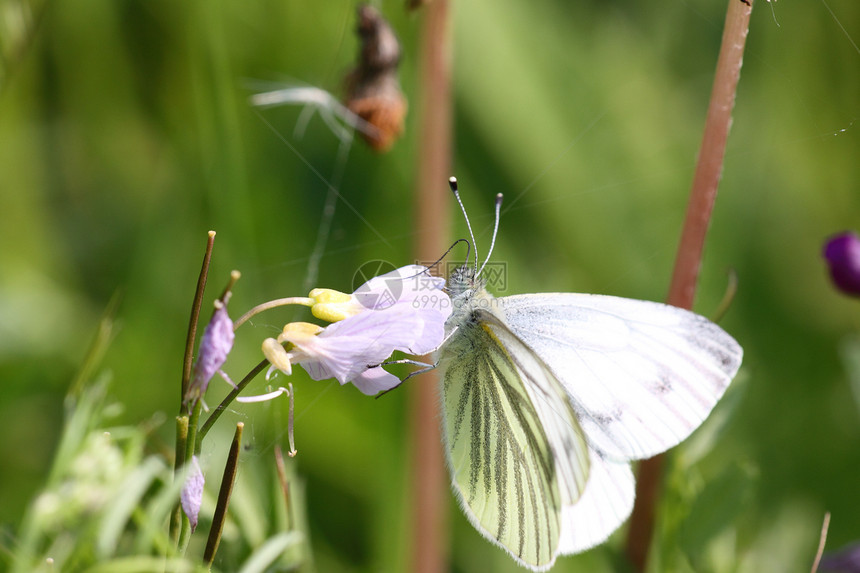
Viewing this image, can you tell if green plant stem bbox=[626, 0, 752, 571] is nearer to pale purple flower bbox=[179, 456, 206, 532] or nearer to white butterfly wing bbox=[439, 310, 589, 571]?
white butterfly wing bbox=[439, 310, 589, 571]

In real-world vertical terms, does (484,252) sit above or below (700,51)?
below

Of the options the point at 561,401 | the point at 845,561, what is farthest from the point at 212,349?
the point at 845,561

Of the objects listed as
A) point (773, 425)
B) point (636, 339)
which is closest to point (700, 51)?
point (773, 425)

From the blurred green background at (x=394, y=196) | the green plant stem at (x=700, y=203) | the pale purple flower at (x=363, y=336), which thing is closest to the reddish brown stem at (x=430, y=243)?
the blurred green background at (x=394, y=196)

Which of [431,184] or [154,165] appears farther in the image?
[154,165]

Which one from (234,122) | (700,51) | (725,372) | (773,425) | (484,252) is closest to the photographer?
(725,372)

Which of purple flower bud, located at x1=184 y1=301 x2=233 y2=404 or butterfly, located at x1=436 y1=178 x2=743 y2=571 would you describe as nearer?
purple flower bud, located at x1=184 y1=301 x2=233 y2=404

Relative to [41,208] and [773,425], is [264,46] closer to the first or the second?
[41,208]

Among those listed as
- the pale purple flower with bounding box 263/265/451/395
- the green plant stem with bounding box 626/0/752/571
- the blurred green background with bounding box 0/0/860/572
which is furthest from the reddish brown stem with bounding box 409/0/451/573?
the pale purple flower with bounding box 263/265/451/395
